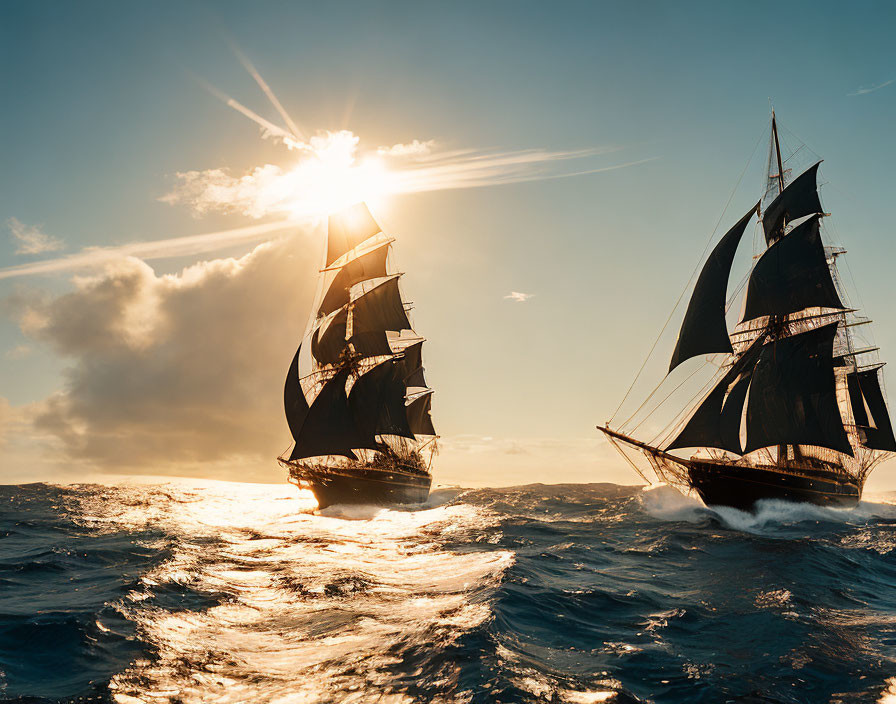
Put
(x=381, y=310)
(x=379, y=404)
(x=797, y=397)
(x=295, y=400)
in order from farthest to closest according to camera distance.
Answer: (x=381, y=310) < (x=379, y=404) < (x=295, y=400) < (x=797, y=397)

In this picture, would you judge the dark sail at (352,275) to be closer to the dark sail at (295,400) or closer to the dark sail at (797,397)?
the dark sail at (295,400)

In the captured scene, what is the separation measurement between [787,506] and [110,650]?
1902 inches

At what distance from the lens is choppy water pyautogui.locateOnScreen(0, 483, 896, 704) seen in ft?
31.6

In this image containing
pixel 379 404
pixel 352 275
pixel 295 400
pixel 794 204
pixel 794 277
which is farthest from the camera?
pixel 352 275

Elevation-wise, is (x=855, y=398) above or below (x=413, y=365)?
below

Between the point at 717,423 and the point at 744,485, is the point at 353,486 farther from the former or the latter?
the point at 744,485

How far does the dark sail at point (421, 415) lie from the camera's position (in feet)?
303

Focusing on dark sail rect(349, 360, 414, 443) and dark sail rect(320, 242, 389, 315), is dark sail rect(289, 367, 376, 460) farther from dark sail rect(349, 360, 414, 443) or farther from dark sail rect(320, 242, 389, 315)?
dark sail rect(320, 242, 389, 315)

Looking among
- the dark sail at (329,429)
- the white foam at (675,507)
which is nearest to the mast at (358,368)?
the dark sail at (329,429)

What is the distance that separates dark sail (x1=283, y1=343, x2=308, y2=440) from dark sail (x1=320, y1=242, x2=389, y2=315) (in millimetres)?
14198

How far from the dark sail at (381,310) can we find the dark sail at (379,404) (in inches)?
242

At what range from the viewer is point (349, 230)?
89.6m

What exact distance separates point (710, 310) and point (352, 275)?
5553cm

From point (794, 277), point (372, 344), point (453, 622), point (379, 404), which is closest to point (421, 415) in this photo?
point (379, 404)
